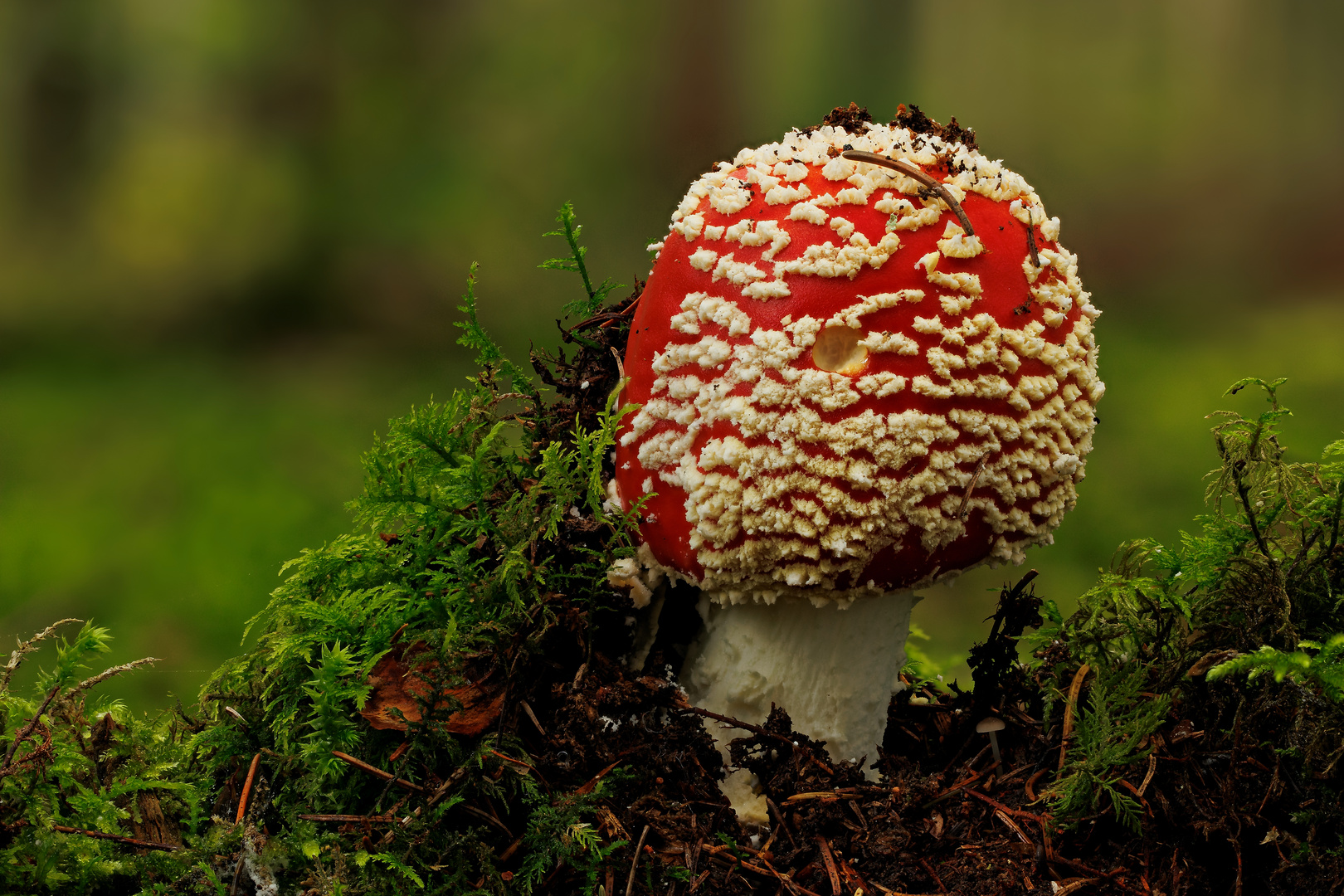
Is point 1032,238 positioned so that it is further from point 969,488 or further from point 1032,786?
point 1032,786

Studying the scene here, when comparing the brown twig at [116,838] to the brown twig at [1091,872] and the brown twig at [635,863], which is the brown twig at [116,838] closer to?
the brown twig at [635,863]

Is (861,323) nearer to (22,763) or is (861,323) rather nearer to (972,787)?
(972,787)

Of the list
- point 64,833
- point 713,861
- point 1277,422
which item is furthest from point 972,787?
point 64,833

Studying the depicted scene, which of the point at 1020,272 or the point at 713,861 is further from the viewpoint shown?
the point at 1020,272

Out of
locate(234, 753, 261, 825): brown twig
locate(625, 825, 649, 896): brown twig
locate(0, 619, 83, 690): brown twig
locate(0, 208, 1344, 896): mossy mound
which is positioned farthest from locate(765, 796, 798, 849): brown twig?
locate(0, 619, 83, 690): brown twig

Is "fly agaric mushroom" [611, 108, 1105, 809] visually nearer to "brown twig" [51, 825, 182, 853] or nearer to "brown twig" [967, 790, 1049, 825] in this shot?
"brown twig" [967, 790, 1049, 825]

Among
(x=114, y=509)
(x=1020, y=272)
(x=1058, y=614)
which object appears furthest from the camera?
(x=114, y=509)
